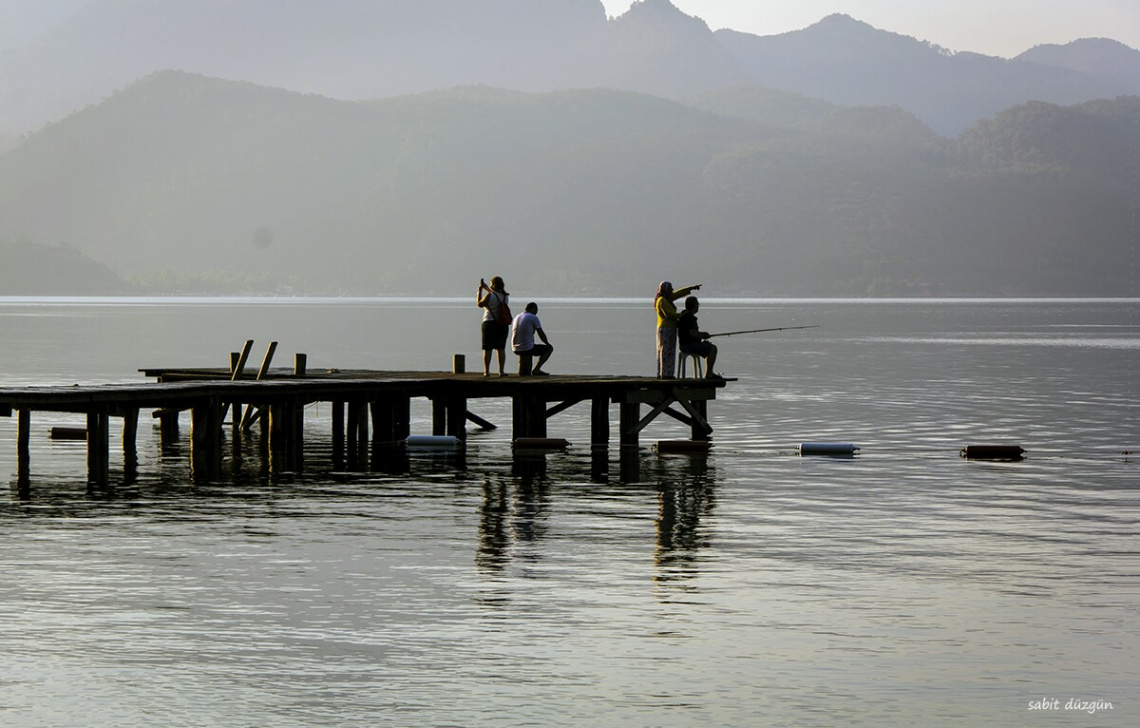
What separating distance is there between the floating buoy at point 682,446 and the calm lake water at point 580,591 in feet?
1.36

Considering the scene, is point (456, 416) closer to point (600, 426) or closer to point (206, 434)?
point (600, 426)

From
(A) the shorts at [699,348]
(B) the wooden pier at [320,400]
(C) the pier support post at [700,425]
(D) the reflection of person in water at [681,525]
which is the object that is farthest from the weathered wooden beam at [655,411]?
(D) the reflection of person in water at [681,525]

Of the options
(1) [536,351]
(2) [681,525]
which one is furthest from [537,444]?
(2) [681,525]

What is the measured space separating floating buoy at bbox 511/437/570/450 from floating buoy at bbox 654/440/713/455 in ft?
6.61

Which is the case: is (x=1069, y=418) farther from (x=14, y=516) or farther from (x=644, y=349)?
(x=644, y=349)

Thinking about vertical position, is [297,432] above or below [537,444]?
above

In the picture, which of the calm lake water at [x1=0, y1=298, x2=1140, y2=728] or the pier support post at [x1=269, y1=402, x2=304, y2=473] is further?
the pier support post at [x1=269, y1=402, x2=304, y2=473]

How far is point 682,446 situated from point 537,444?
9.85 ft

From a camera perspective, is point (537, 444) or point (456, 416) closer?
point (537, 444)

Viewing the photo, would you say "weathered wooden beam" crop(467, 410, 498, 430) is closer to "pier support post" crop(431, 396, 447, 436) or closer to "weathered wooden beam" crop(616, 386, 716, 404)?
"pier support post" crop(431, 396, 447, 436)

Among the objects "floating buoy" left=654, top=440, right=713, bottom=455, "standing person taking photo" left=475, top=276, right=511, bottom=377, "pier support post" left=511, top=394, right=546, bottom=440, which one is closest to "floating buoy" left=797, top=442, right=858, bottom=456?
"floating buoy" left=654, top=440, right=713, bottom=455

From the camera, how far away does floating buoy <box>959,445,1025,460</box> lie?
35.7 meters

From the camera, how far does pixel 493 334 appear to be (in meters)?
36.8

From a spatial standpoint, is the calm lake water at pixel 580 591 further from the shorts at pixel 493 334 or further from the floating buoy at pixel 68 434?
the shorts at pixel 493 334
